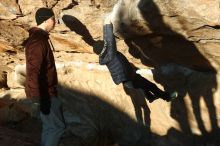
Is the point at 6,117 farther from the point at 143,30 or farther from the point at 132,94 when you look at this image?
the point at 143,30

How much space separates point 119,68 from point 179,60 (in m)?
0.95

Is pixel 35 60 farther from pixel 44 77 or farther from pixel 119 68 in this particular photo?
pixel 119 68

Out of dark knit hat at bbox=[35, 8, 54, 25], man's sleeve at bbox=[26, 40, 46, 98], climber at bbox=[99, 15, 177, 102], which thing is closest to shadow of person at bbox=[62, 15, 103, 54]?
climber at bbox=[99, 15, 177, 102]

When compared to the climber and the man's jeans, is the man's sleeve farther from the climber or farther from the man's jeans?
the climber

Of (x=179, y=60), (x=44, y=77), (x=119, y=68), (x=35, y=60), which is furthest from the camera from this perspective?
(x=179, y=60)

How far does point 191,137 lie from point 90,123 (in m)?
1.75

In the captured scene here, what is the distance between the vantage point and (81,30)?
254 inches

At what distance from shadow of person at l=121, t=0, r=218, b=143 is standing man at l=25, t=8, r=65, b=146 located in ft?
3.52

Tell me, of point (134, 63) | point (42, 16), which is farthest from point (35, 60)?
point (134, 63)

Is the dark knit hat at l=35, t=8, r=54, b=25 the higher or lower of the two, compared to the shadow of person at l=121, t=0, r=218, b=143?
higher

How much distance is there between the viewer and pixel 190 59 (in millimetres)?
6188

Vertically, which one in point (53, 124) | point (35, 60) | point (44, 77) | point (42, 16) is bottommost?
point (53, 124)

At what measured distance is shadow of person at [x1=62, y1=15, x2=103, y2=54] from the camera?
6242 millimetres

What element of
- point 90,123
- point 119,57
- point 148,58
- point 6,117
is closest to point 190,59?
point 148,58
